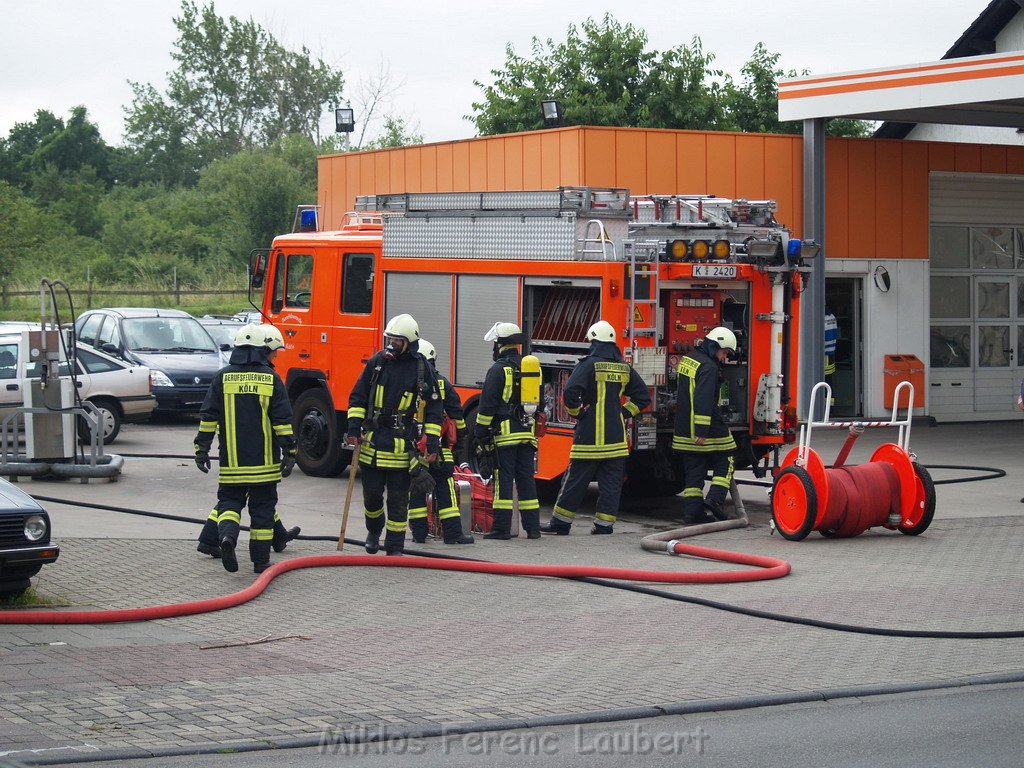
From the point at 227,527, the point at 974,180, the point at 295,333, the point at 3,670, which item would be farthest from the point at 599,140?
the point at 3,670

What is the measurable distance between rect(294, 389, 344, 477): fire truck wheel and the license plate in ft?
15.3

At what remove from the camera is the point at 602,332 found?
11578 millimetres

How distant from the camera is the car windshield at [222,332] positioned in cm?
2362

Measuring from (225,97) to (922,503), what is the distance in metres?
77.3

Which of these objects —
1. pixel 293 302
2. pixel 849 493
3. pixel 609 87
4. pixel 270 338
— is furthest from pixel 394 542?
pixel 609 87

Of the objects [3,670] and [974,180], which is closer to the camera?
[3,670]

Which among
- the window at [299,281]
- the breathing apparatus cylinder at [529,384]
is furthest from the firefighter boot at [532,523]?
the window at [299,281]

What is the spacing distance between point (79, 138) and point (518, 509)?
76.7m

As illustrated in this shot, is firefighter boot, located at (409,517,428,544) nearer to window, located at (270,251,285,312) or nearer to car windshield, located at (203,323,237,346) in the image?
window, located at (270,251,285,312)

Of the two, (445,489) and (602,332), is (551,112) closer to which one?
(602,332)

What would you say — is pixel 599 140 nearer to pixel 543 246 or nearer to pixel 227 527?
pixel 543 246

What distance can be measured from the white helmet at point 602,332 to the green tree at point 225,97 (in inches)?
2848

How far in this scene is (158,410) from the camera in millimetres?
20328

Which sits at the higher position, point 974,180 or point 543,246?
point 974,180
